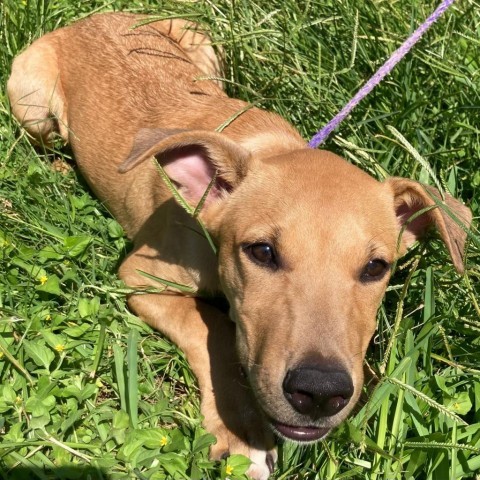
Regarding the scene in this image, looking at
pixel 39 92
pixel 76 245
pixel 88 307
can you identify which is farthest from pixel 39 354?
pixel 39 92

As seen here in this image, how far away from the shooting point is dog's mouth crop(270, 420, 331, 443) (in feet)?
10.9

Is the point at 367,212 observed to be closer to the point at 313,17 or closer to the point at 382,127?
the point at 382,127

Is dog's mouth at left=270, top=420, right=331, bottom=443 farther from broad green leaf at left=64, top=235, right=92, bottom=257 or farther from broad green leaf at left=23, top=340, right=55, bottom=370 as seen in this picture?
broad green leaf at left=64, top=235, right=92, bottom=257

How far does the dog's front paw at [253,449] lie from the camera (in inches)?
151

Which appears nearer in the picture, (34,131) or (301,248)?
(301,248)

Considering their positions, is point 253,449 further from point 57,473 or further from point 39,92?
point 39,92

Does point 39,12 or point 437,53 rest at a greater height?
point 437,53

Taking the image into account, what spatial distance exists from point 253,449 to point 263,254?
1060 mm

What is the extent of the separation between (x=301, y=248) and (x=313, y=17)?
9.97 ft

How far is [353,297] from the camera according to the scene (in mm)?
3418

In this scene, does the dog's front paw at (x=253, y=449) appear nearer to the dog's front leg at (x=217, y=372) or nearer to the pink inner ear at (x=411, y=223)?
the dog's front leg at (x=217, y=372)

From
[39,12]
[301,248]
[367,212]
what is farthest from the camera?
[39,12]

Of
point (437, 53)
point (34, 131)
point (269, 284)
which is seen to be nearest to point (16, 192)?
point (34, 131)

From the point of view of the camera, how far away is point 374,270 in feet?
11.8
